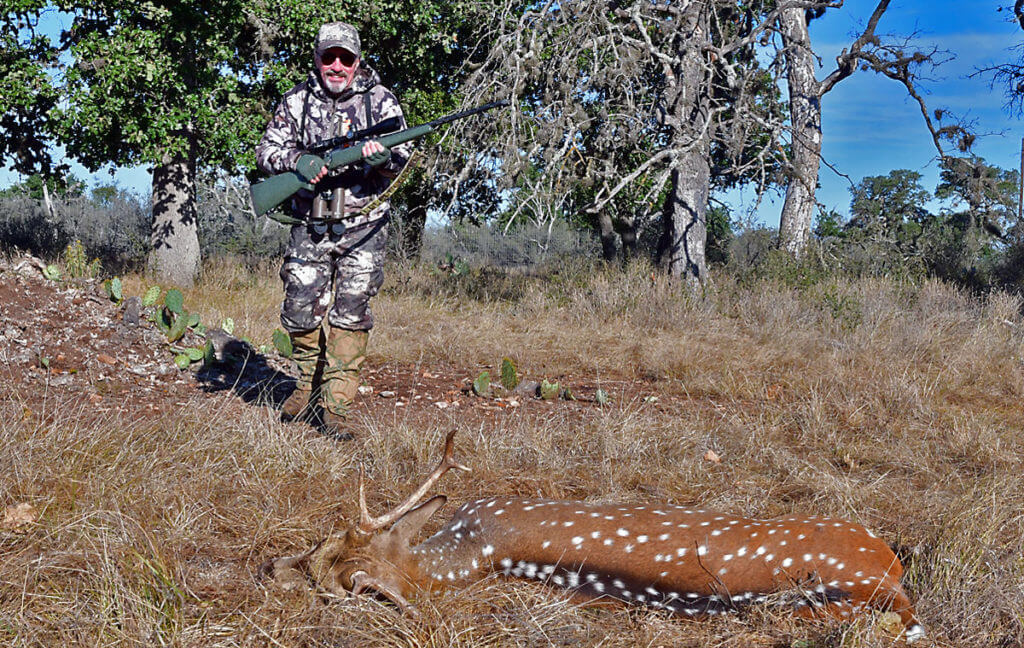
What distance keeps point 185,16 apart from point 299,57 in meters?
1.67

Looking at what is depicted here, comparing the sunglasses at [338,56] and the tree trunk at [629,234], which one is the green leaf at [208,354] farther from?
the tree trunk at [629,234]

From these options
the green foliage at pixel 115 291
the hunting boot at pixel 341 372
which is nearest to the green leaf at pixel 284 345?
the hunting boot at pixel 341 372

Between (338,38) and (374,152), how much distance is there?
79cm

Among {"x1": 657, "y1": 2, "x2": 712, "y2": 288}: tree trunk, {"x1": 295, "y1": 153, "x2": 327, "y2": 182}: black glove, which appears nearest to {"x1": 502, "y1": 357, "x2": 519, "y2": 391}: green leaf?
{"x1": 295, "y1": 153, "x2": 327, "y2": 182}: black glove

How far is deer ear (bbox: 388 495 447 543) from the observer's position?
106 inches

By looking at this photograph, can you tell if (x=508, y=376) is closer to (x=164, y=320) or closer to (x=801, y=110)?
(x=164, y=320)

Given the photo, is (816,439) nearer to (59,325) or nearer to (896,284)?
(59,325)

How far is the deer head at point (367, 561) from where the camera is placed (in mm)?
2555

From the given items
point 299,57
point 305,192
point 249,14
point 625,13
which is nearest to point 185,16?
point 249,14

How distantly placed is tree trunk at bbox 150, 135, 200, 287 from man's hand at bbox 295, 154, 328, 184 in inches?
285

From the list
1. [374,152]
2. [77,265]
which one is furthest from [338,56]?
[77,265]

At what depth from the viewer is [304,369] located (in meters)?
5.30

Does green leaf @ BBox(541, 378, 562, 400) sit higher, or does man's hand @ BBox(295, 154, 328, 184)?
man's hand @ BBox(295, 154, 328, 184)

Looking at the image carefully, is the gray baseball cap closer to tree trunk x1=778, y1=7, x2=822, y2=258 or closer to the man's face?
the man's face
